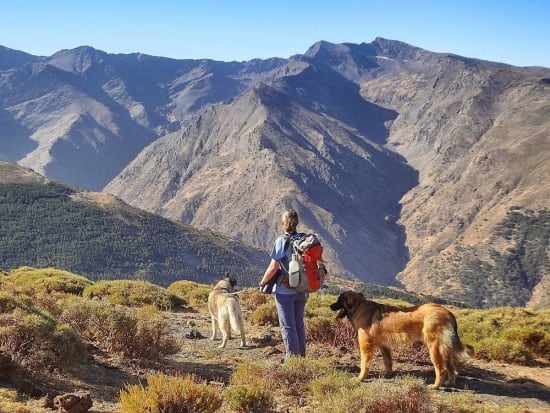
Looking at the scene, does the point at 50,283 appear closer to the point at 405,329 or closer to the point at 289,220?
the point at 289,220

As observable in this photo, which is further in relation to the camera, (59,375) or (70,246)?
(70,246)

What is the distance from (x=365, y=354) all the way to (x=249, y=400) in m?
2.89

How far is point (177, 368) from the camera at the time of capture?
9406 mm

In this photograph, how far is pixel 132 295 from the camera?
1764 centimetres

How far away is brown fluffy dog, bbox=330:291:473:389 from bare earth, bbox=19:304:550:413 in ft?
1.33

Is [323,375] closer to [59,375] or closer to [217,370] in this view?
[217,370]

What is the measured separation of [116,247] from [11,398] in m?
173

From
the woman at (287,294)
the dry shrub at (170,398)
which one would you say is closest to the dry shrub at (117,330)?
the woman at (287,294)

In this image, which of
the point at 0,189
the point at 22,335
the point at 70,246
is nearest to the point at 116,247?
the point at 70,246

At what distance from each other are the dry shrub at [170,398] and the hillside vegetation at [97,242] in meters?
155

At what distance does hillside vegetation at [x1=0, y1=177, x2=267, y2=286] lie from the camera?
157613 mm

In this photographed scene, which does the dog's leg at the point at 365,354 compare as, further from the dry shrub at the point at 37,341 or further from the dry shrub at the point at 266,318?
the dry shrub at the point at 266,318

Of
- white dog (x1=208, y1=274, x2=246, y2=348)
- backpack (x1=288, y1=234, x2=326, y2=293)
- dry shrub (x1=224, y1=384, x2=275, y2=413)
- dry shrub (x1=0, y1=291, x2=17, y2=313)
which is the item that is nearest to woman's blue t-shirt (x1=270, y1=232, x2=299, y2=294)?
backpack (x1=288, y1=234, x2=326, y2=293)

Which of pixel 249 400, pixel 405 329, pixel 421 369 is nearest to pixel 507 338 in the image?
pixel 421 369
